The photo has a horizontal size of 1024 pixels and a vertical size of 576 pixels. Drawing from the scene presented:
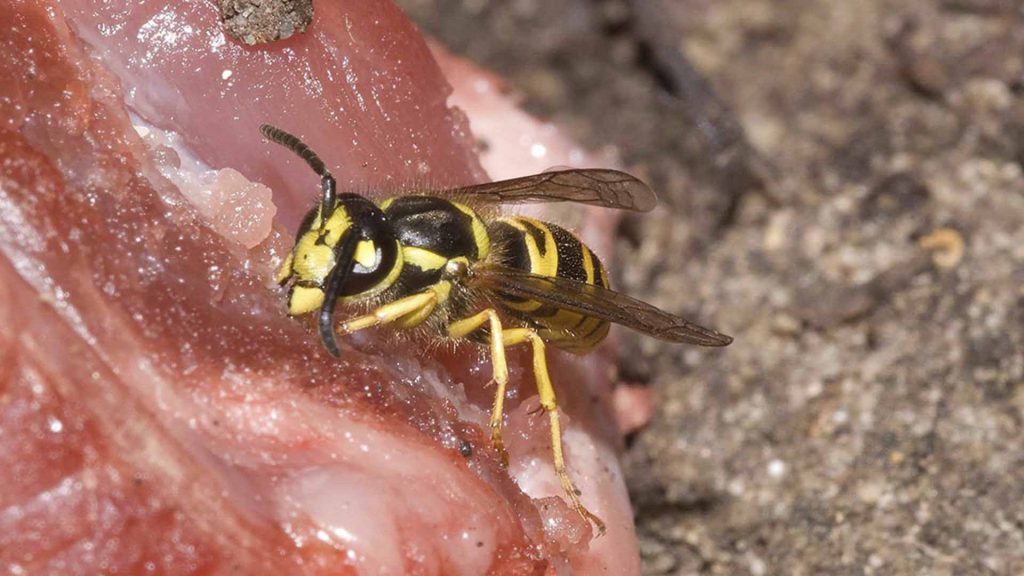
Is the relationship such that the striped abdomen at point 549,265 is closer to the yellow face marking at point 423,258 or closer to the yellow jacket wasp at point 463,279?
the yellow jacket wasp at point 463,279

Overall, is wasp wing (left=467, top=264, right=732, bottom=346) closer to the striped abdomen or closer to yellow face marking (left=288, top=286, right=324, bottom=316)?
the striped abdomen

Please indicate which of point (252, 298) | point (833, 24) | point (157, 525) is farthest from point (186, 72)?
point (833, 24)

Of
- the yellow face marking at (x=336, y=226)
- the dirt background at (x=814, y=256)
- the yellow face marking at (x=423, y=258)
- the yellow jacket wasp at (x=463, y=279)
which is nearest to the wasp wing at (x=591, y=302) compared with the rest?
the yellow jacket wasp at (x=463, y=279)

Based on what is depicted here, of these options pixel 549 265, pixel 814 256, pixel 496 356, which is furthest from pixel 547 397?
pixel 814 256

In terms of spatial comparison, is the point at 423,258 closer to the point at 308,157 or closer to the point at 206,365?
the point at 308,157

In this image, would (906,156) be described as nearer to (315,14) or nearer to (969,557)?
(969,557)

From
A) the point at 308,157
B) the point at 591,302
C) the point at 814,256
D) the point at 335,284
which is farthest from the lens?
the point at 814,256

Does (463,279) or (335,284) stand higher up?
(335,284)
